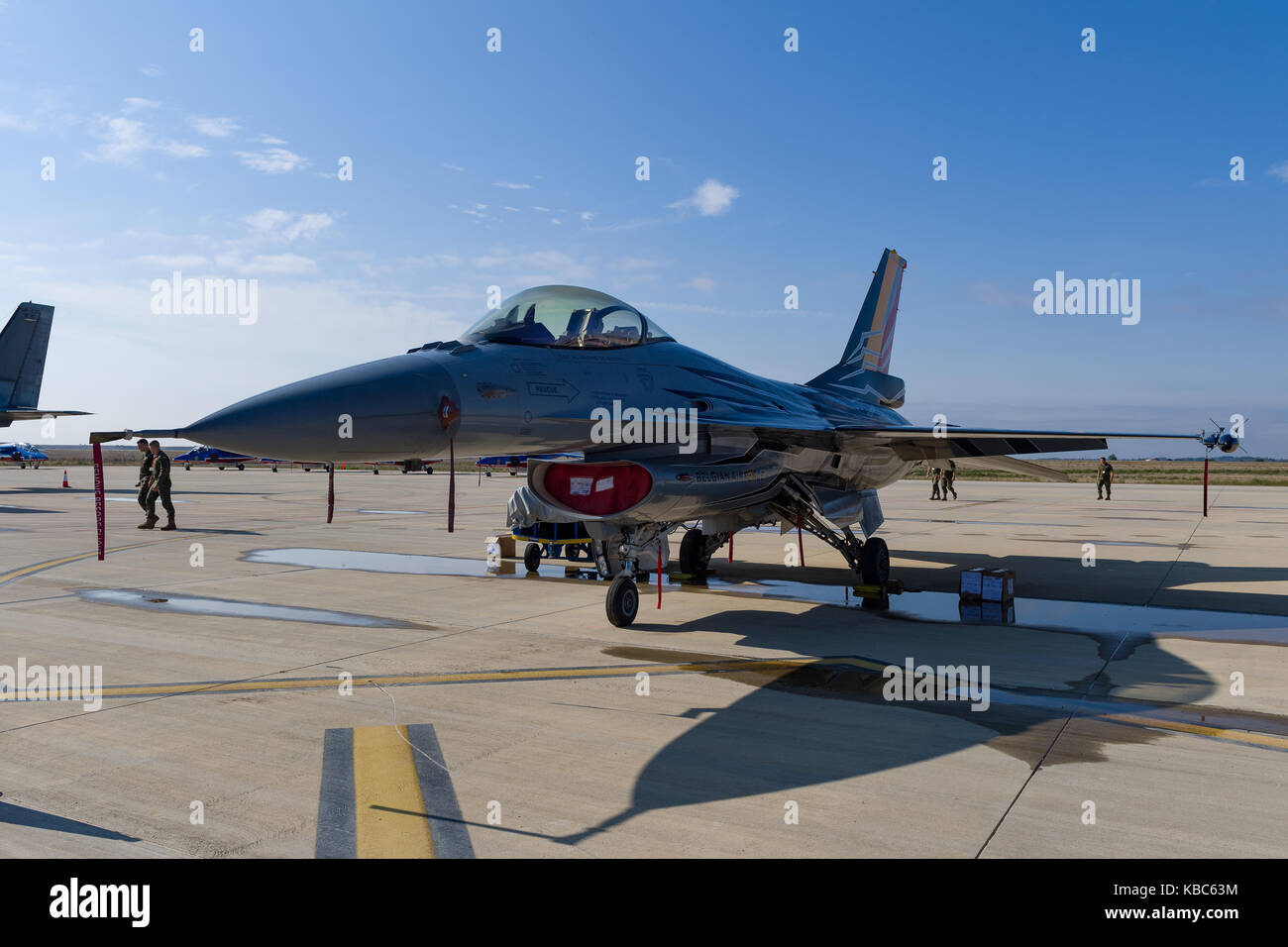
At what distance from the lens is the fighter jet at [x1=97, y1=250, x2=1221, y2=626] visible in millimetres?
6672

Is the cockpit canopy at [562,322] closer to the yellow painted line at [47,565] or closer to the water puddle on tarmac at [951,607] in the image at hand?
the water puddle on tarmac at [951,607]

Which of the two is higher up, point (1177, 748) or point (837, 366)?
point (837, 366)

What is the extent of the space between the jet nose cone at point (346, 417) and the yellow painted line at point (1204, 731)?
5.67 m

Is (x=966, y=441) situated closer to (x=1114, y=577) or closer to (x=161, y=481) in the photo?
(x=1114, y=577)

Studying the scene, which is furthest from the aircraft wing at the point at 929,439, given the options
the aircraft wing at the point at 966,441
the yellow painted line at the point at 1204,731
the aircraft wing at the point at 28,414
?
the aircraft wing at the point at 28,414

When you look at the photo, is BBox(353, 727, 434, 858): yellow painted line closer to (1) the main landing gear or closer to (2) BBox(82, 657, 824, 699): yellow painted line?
(2) BBox(82, 657, 824, 699): yellow painted line

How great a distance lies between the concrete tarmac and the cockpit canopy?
3.06 m

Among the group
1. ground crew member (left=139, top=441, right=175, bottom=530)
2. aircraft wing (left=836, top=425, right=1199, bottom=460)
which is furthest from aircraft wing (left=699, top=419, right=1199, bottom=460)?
ground crew member (left=139, top=441, right=175, bottom=530)

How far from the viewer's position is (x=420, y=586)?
12.5 meters

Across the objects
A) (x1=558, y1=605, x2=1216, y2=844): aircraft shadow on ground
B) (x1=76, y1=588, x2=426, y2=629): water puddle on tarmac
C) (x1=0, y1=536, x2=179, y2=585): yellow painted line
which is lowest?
(x1=558, y1=605, x2=1216, y2=844): aircraft shadow on ground

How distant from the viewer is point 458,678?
7.29m
